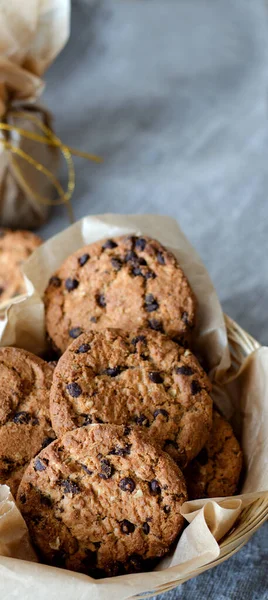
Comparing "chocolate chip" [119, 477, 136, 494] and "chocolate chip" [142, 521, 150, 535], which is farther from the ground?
"chocolate chip" [119, 477, 136, 494]

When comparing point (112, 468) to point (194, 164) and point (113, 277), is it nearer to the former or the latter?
point (113, 277)

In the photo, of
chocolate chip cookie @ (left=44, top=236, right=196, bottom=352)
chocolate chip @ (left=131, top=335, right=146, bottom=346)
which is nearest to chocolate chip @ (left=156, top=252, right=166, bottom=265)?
chocolate chip cookie @ (left=44, top=236, right=196, bottom=352)

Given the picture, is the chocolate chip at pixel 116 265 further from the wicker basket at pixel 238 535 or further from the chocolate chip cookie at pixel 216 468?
the wicker basket at pixel 238 535

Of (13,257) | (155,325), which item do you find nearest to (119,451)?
(155,325)

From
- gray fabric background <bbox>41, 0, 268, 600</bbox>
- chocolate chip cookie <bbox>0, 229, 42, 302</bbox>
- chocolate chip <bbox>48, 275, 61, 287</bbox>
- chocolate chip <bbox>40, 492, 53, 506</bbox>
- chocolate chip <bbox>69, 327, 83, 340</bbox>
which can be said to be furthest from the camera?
gray fabric background <bbox>41, 0, 268, 600</bbox>

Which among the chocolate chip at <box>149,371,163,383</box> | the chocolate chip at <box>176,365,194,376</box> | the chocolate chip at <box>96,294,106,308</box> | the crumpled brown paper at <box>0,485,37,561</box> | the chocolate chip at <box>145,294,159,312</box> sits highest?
the chocolate chip at <box>176,365,194,376</box>

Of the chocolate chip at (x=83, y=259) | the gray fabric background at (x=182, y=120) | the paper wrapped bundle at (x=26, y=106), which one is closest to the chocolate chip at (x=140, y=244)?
the chocolate chip at (x=83, y=259)

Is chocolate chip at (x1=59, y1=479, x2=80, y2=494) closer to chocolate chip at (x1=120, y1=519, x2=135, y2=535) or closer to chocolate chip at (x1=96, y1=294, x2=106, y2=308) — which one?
chocolate chip at (x1=120, y1=519, x2=135, y2=535)

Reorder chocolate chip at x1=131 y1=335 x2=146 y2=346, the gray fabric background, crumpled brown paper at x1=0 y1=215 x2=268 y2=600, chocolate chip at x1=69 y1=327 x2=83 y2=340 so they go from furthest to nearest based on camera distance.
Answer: the gray fabric background → chocolate chip at x1=69 y1=327 x2=83 y2=340 → chocolate chip at x1=131 y1=335 x2=146 y2=346 → crumpled brown paper at x1=0 y1=215 x2=268 y2=600
